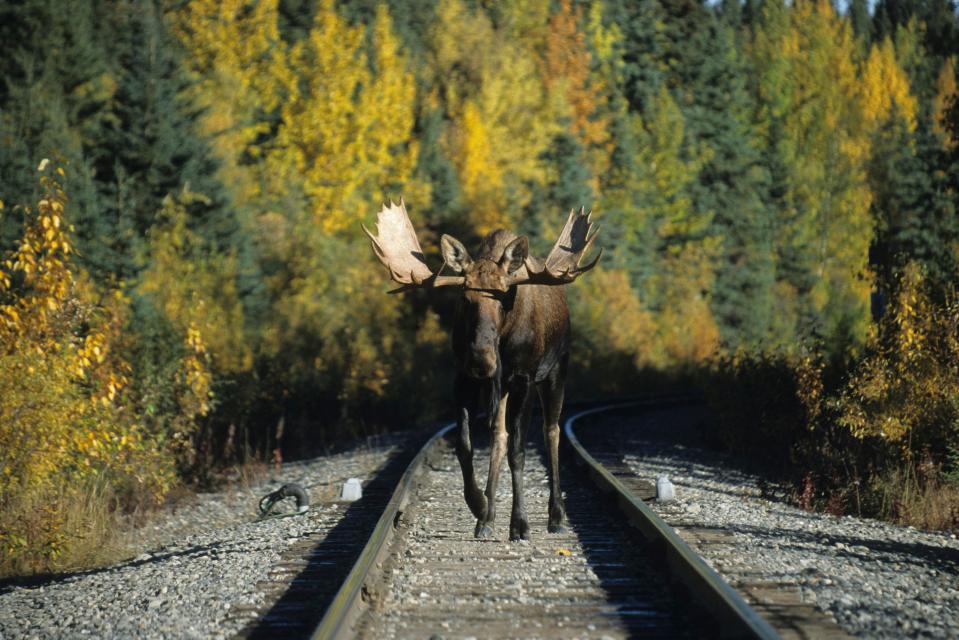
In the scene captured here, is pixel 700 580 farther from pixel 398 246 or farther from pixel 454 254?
pixel 398 246

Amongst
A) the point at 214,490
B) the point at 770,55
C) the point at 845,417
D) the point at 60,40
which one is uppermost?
the point at 770,55

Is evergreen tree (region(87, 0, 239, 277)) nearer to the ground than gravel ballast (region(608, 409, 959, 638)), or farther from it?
farther from it

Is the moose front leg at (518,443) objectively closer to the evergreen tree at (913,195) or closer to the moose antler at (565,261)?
the moose antler at (565,261)

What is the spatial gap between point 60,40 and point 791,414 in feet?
90.5

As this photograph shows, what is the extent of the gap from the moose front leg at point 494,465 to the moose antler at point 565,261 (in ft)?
3.26

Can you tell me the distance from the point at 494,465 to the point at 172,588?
8.68 ft

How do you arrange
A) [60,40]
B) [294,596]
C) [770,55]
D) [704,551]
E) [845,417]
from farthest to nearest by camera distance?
[770,55]
[60,40]
[845,417]
[704,551]
[294,596]

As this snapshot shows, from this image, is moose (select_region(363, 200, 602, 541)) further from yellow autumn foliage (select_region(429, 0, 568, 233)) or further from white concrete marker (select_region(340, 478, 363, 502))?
yellow autumn foliage (select_region(429, 0, 568, 233))

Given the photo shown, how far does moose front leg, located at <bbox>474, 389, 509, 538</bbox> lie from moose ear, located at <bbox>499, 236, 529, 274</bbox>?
1.10m

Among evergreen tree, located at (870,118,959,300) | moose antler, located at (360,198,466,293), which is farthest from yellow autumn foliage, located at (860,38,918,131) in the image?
moose antler, located at (360,198,466,293)

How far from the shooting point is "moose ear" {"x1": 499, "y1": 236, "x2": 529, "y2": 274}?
8539 mm

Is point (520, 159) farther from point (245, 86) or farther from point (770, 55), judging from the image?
point (770, 55)

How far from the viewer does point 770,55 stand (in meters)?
78.6

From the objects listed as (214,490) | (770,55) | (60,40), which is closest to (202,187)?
(60,40)
